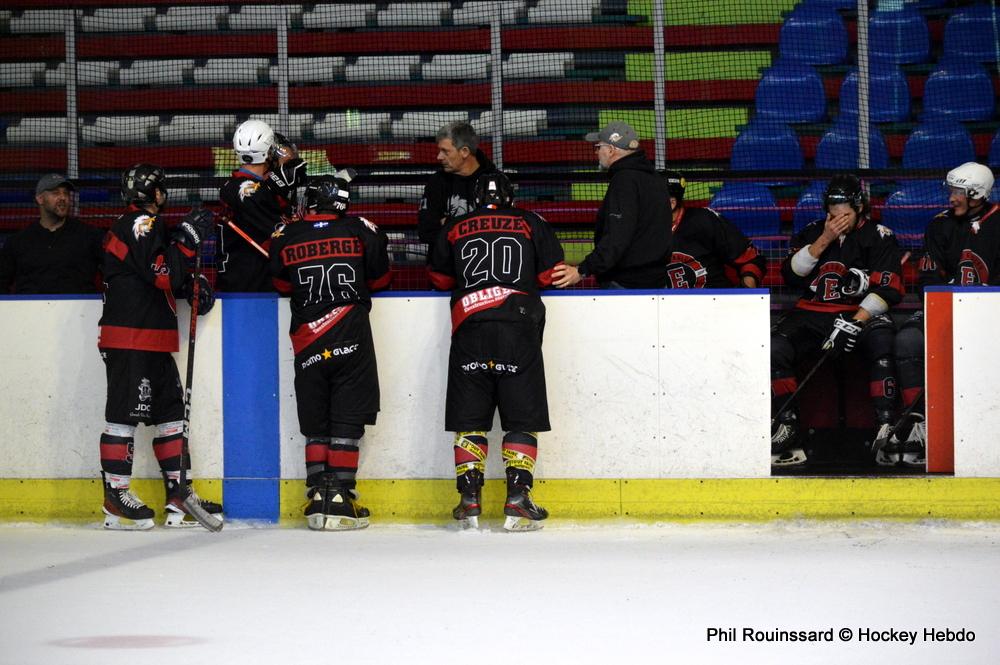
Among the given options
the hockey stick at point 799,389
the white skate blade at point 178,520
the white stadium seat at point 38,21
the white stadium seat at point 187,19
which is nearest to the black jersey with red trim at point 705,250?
Answer: the hockey stick at point 799,389

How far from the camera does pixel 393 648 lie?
338 centimetres

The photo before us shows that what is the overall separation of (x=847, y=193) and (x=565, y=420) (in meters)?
1.73

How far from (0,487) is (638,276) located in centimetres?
278

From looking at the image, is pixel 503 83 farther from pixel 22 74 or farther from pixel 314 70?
pixel 22 74

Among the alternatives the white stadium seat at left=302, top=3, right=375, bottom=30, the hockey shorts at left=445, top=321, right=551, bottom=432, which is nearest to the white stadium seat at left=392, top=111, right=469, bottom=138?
the white stadium seat at left=302, top=3, right=375, bottom=30

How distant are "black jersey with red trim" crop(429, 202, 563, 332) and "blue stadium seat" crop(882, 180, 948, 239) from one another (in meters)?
3.27

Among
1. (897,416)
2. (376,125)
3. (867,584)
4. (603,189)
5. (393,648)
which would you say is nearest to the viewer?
(393,648)

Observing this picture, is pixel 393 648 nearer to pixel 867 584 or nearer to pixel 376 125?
pixel 867 584

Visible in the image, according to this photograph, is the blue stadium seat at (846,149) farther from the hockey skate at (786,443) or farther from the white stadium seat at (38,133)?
the white stadium seat at (38,133)

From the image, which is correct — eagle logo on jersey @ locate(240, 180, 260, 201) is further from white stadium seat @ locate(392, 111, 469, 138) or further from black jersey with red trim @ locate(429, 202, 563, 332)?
white stadium seat @ locate(392, 111, 469, 138)

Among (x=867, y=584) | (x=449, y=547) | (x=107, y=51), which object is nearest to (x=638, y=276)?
(x=449, y=547)

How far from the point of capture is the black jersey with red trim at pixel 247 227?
5.81m

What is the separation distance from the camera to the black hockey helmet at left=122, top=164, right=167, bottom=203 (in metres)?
5.52

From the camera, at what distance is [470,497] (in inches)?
207
